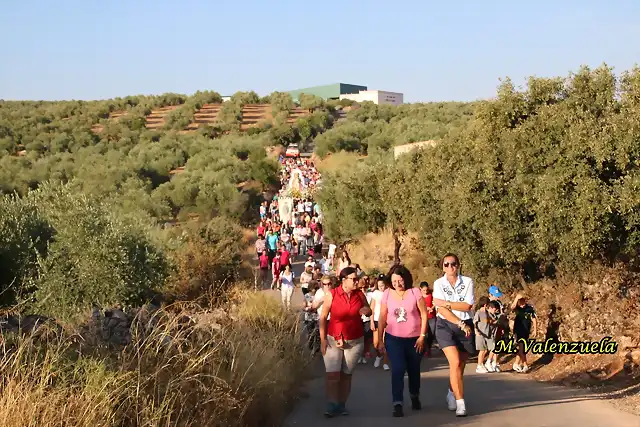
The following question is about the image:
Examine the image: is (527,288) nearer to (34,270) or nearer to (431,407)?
(431,407)

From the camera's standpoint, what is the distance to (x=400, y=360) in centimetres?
858

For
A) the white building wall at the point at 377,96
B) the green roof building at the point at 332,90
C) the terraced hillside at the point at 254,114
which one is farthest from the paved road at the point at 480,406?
the green roof building at the point at 332,90

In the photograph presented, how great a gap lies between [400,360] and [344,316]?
79cm

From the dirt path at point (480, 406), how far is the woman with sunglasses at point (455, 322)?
37cm

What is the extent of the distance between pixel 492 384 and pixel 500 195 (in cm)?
478

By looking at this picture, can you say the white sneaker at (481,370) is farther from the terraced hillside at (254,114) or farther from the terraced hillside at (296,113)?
the terraced hillside at (296,113)

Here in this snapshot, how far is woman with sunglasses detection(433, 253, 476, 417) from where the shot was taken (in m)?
8.42

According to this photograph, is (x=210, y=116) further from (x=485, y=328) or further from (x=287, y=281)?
(x=485, y=328)

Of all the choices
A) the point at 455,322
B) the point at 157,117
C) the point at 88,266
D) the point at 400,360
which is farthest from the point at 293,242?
the point at 157,117

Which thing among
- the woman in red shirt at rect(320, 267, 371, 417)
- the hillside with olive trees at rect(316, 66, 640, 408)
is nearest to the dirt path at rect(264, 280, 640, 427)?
the woman in red shirt at rect(320, 267, 371, 417)

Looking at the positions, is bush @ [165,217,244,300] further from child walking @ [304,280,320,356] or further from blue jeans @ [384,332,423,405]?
blue jeans @ [384,332,423,405]

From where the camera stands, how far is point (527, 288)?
15.6m

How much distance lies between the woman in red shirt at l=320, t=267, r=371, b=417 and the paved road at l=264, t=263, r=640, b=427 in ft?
0.99

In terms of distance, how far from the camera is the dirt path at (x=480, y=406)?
27.5ft
